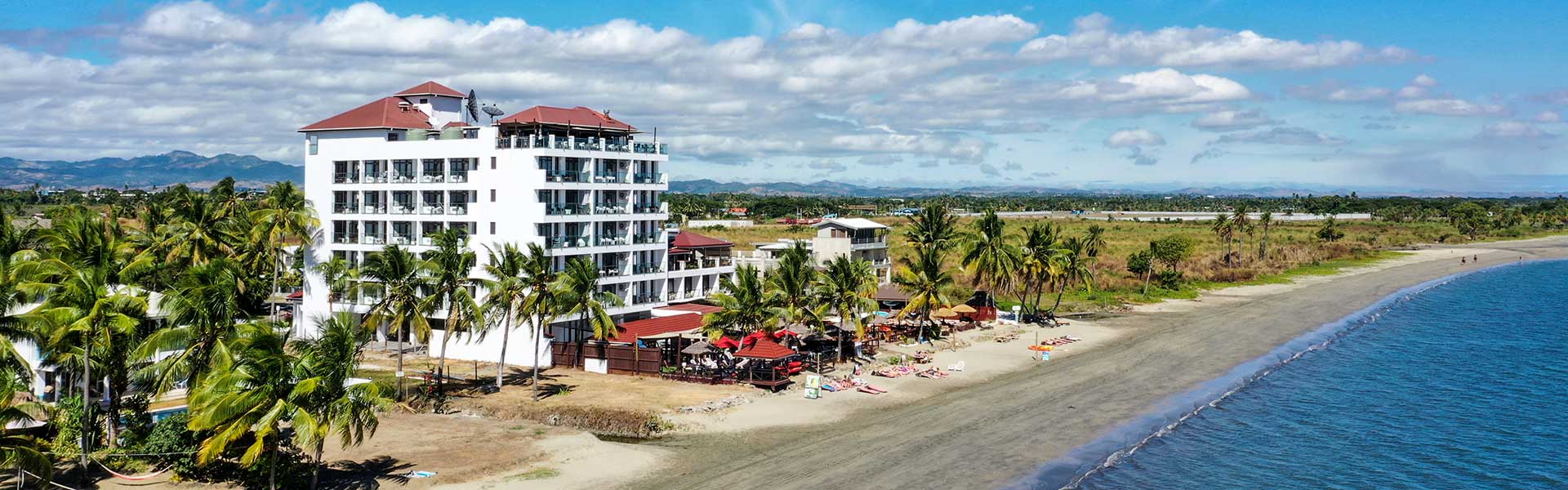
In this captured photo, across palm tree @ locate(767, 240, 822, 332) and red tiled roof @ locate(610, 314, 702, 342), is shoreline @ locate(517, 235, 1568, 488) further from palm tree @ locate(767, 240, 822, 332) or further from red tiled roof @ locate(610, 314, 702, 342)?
red tiled roof @ locate(610, 314, 702, 342)

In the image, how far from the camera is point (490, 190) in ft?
206

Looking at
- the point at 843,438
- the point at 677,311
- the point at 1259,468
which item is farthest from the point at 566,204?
the point at 1259,468

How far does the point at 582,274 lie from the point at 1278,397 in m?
37.3

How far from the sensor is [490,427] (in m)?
45.7

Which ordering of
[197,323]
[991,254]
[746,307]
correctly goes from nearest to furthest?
[197,323] → [746,307] → [991,254]

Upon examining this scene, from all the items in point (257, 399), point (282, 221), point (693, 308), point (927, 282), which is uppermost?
point (282, 221)

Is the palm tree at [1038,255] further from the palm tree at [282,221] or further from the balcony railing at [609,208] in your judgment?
the palm tree at [282,221]

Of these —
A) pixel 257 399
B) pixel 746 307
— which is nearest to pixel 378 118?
pixel 746 307

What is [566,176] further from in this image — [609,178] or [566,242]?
[566,242]

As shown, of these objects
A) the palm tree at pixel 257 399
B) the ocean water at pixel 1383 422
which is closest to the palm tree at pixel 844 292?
the ocean water at pixel 1383 422

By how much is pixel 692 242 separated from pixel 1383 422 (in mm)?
45818

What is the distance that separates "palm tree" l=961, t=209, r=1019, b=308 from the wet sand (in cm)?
934

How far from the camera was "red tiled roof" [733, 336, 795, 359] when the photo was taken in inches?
2127

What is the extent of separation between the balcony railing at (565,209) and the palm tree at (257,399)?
3120cm
